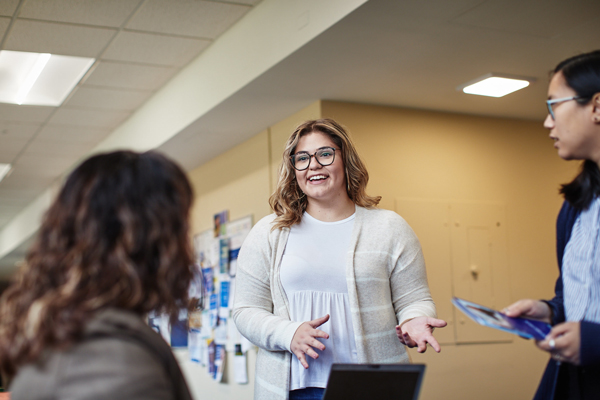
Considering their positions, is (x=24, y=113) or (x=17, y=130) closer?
(x=24, y=113)

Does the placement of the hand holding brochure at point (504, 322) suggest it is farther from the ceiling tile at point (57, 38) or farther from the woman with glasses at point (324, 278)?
the ceiling tile at point (57, 38)

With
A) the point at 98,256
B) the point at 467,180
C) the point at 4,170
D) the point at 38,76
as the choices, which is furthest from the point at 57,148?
the point at 98,256

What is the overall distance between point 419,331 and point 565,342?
64cm

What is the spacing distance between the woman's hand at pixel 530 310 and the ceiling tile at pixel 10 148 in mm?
Result: 6073

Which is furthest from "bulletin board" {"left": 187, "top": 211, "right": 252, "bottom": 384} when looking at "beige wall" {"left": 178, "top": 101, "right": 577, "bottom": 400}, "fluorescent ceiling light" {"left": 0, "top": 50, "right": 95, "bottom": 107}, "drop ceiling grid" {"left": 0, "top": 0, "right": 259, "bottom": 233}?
"fluorescent ceiling light" {"left": 0, "top": 50, "right": 95, "bottom": 107}

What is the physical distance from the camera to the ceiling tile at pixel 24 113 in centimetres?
530

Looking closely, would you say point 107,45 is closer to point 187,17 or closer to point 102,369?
point 187,17

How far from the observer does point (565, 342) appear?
1146mm

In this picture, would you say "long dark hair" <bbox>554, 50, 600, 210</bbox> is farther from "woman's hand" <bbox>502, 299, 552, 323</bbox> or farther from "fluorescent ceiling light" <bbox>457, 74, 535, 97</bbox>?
"fluorescent ceiling light" <bbox>457, 74, 535, 97</bbox>

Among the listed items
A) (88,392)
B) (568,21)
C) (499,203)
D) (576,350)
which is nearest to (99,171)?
(88,392)

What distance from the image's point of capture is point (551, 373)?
4.40 ft

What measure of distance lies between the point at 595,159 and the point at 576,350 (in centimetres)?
42

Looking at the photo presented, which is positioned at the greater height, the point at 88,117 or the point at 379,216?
the point at 88,117

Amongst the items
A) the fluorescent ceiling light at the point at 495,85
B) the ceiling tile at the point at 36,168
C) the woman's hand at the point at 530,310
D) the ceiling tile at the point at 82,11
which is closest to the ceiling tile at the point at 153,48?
the ceiling tile at the point at 82,11
